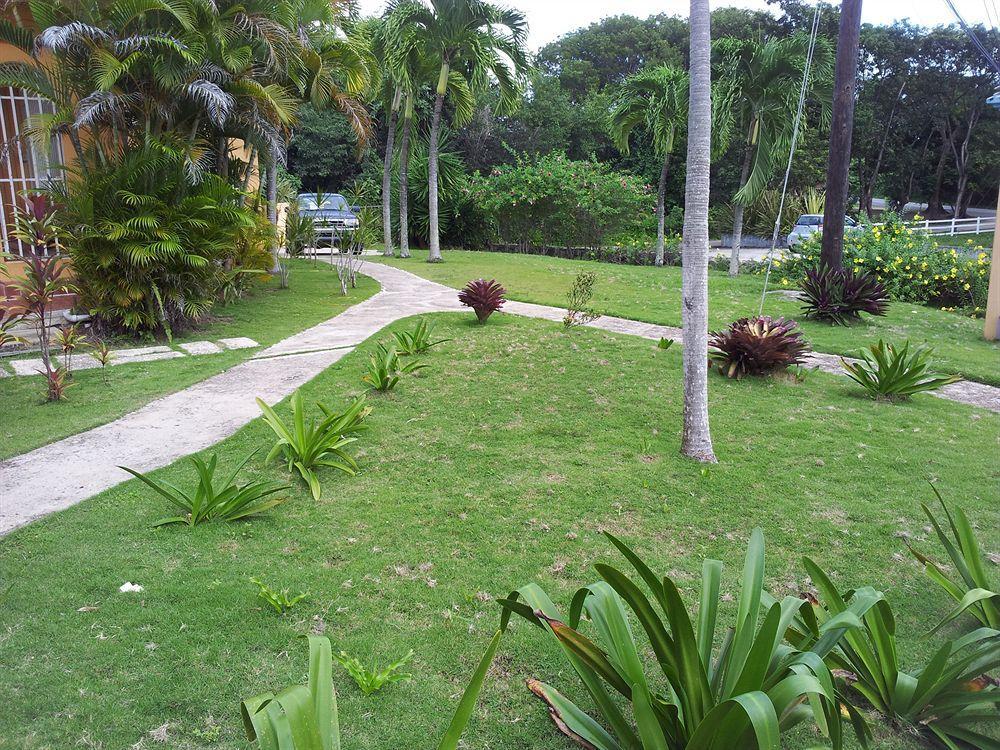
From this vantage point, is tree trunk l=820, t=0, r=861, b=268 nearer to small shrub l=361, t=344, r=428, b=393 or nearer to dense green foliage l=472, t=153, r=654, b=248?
small shrub l=361, t=344, r=428, b=393

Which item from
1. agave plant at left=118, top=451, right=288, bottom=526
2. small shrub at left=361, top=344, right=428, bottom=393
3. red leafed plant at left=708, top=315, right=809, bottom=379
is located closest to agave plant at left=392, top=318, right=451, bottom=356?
small shrub at left=361, top=344, right=428, bottom=393

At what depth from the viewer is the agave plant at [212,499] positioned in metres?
4.36

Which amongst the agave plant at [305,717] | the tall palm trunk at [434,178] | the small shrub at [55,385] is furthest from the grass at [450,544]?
the tall palm trunk at [434,178]

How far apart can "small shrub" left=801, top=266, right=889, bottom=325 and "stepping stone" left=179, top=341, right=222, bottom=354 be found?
334 inches

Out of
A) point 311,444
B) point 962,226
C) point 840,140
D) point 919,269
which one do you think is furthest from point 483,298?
point 962,226

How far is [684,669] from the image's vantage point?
250 centimetres

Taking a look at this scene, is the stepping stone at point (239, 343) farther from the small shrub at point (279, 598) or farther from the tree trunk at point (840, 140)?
the tree trunk at point (840, 140)

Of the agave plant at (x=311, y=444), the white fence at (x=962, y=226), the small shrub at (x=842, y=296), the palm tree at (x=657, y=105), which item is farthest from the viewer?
the white fence at (x=962, y=226)

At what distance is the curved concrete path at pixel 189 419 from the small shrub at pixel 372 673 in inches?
101

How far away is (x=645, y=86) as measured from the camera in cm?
1934

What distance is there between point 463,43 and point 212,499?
16.1 metres

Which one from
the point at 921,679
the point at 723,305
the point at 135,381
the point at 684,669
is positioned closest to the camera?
the point at 684,669

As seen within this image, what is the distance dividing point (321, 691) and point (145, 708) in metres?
1.06

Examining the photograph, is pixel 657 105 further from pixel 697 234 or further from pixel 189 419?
pixel 189 419
